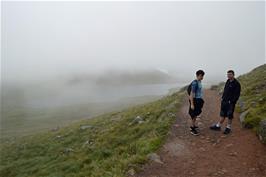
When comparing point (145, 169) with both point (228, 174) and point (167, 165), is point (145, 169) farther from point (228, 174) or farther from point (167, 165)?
point (228, 174)

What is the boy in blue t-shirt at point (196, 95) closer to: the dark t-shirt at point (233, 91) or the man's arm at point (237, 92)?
the dark t-shirt at point (233, 91)

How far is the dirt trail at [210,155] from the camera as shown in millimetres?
13430

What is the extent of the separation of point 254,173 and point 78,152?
14093 mm

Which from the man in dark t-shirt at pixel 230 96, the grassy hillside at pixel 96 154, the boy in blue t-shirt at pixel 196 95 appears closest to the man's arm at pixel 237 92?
the man in dark t-shirt at pixel 230 96

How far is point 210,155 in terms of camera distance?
1505 cm

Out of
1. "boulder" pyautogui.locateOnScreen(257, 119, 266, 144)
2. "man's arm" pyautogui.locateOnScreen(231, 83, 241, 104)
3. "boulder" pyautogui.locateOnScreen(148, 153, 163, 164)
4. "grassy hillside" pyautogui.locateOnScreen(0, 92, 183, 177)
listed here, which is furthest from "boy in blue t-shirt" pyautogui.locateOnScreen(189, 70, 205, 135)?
"boulder" pyautogui.locateOnScreen(148, 153, 163, 164)

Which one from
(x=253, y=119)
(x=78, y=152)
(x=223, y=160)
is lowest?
(x=78, y=152)

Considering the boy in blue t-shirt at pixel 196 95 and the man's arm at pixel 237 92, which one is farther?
the man's arm at pixel 237 92

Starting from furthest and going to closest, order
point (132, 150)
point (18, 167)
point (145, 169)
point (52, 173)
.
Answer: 1. point (18, 167)
2. point (52, 173)
3. point (132, 150)
4. point (145, 169)

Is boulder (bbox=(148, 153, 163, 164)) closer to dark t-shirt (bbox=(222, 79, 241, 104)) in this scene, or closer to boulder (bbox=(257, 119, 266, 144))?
boulder (bbox=(257, 119, 266, 144))

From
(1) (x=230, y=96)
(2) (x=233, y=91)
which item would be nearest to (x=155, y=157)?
(1) (x=230, y=96)

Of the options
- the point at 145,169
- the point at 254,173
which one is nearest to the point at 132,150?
the point at 145,169

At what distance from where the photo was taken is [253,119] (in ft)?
58.5

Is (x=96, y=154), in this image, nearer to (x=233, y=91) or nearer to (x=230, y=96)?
(x=230, y=96)
